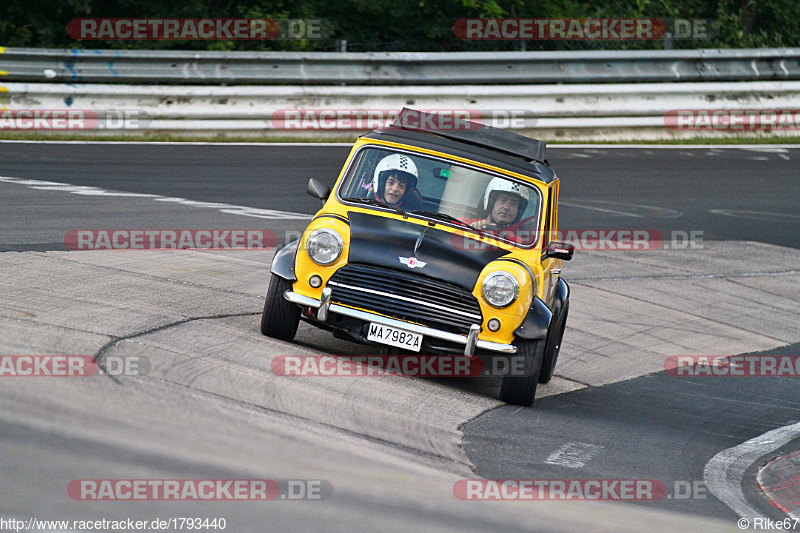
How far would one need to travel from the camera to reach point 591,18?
22.0m

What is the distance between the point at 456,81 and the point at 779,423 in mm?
12008

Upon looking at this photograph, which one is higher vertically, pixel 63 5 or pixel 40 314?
pixel 63 5

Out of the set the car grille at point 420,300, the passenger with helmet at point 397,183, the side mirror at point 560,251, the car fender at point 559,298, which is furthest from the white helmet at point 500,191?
the car grille at point 420,300

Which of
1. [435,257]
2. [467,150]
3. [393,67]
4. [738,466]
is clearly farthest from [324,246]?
[393,67]

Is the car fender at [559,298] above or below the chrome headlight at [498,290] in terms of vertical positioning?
below

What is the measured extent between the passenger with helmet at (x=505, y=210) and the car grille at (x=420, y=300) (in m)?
0.88

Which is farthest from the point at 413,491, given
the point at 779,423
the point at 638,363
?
the point at 638,363

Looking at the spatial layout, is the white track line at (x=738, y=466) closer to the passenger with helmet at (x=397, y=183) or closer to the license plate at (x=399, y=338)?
the license plate at (x=399, y=338)

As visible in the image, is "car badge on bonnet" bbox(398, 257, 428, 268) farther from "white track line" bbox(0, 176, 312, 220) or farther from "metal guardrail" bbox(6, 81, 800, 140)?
"metal guardrail" bbox(6, 81, 800, 140)

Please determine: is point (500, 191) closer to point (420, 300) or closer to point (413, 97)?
point (420, 300)

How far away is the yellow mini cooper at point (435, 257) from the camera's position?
7.40 meters

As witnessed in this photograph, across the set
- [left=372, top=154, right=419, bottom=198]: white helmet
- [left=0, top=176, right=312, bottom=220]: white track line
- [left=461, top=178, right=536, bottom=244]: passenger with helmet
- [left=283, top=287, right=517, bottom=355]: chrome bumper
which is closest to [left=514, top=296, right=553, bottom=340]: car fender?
[left=283, top=287, right=517, bottom=355]: chrome bumper

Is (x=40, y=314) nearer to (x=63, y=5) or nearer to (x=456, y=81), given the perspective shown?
(x=456, y=81)

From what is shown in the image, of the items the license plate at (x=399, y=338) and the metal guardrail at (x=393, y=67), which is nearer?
the license plate at (x=399, y=338)
